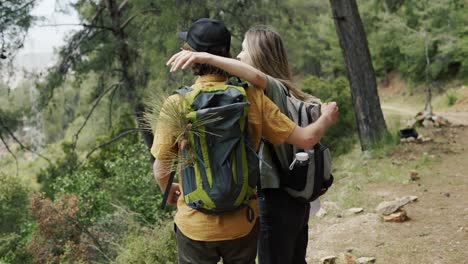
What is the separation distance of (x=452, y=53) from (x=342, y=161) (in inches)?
485

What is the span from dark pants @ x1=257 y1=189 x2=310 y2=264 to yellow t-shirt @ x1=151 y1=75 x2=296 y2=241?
282mm

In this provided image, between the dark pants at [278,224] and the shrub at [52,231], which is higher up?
the dark pants at [278,224]

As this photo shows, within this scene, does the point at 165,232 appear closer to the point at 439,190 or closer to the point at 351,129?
the point at 439,190

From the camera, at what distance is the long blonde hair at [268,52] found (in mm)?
2314

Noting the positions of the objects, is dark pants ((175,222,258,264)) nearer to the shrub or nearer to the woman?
the woman

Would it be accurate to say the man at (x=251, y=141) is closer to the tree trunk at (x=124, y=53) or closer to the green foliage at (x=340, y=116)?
the green foliage at (x=340, y=116)

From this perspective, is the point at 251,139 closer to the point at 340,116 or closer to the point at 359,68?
the point at 359,68

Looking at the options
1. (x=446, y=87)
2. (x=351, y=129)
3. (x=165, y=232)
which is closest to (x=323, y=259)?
(x=165, y=232)

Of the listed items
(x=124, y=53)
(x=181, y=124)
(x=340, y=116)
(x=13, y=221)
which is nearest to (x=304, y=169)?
(x=181, y=124)

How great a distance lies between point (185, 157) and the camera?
1.91 metres

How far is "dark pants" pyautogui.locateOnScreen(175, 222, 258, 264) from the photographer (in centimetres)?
196

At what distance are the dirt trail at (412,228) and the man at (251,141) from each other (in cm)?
202

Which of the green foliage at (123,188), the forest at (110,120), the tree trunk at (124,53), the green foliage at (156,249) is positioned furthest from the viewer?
the tree trunk at (124,53)

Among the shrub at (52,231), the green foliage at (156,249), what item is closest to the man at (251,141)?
the green foliage at (156,249)
